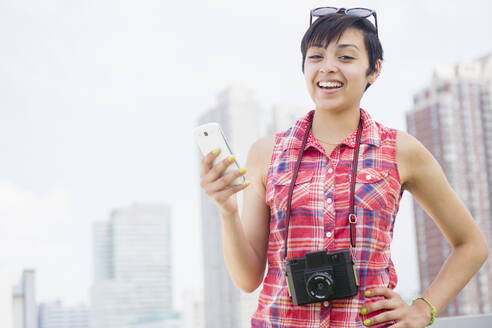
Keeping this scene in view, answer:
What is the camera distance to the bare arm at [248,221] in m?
0.90

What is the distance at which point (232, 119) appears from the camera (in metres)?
38.7

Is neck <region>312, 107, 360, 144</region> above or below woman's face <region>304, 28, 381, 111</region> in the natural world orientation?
below

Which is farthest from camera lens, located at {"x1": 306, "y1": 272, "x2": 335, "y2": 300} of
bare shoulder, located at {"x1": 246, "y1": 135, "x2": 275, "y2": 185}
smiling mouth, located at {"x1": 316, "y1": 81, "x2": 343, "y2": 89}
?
smiling mouth, located at {"x1": 316, "y1": 81, "x2": 343, "y2": 89}

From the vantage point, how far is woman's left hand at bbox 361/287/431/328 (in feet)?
3.03

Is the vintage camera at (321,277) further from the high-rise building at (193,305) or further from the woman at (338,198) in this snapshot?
the high-rise building at (193,305)

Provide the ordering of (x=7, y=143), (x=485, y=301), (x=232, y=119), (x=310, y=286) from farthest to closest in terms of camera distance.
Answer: (x=7, y=143) → (x=232, y=119) → (x=485, y=301) → (x=310, y=286)

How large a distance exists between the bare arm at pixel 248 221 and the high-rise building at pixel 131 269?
7466 centimetres

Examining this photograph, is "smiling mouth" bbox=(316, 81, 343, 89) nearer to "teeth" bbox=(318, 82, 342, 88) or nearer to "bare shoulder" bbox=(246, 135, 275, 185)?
"teeth" bbox=(318, 82, 342, 88)

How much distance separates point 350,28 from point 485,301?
1271 inches

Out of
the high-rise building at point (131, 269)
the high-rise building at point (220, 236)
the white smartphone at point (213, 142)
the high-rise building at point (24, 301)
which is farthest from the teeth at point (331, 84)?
the high-rise building at point (131, 269)

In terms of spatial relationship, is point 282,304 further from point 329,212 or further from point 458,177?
point 458,177

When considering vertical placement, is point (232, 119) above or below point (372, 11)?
above

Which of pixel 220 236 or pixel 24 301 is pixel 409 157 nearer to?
pixel 24 301

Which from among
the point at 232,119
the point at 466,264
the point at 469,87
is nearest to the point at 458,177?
the point at 469,87
